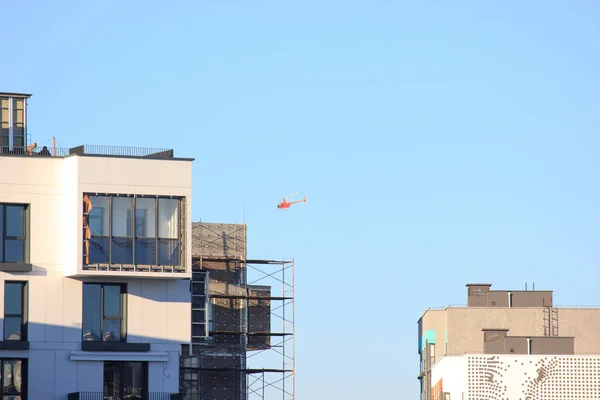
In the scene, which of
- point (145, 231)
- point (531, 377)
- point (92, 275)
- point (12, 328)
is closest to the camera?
point (12, 328)

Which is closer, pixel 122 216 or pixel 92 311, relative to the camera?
pixel 92 311

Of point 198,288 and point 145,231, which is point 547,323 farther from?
point 145,231

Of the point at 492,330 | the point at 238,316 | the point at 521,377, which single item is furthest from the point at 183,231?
the point at 492,330

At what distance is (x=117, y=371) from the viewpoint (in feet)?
186

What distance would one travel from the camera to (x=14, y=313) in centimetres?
5588

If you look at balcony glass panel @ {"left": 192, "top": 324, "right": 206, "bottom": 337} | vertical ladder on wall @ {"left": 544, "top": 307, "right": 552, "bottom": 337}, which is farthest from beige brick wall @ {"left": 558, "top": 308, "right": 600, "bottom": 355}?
balcony glass panel @ {"left": 192, "top": 324, "right": 206, "bottom": 337}

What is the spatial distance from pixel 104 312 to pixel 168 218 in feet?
13.8

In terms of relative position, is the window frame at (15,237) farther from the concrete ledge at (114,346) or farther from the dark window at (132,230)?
the concrete ledge at (114,346)

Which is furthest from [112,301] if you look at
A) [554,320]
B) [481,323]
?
[554,320]

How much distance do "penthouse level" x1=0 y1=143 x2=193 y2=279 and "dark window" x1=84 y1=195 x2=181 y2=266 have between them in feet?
0.12

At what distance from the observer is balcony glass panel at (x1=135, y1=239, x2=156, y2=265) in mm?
56969

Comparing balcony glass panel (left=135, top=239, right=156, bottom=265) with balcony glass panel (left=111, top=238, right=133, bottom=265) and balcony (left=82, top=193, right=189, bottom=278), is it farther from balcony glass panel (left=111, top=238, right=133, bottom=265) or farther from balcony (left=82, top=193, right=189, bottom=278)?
balcony glass panel (left=111, top=238, right=133, bottom=265)

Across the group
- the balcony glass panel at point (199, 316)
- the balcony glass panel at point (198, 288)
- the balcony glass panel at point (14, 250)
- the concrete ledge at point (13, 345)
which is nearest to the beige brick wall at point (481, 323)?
the balcony glass panel at point (199, 316)

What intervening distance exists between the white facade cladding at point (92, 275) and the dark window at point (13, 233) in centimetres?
4
